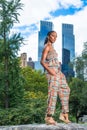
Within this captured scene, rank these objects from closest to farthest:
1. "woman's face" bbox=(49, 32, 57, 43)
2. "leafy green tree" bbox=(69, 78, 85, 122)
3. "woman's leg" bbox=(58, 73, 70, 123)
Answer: "woman's leg" bbox=(58, 73, 70, 123) < "woman's face" bbox=(49, 32, 57, 43) < "leafy green tree" bbox=(69, 78, 85, 122)

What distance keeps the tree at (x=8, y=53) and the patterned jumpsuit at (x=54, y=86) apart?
10090mm

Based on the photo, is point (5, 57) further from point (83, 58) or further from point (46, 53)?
point (83, 58)

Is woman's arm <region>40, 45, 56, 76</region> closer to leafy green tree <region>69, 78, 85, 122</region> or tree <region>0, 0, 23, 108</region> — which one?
tree <region>0, 0, 23, 108</region>

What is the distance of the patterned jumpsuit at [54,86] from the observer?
1210cm

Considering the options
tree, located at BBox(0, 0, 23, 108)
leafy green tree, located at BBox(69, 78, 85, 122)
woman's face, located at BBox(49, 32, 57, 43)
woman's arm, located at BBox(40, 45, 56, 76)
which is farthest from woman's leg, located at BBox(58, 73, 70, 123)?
leafy green tree, located at BBox(69, 78, 85, 122)

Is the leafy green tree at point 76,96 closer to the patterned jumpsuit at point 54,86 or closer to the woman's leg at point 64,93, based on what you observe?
the woman's leg at point 64,93

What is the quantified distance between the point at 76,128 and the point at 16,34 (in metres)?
12.0

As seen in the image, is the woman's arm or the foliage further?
the foliage

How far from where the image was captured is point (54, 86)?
12.1m

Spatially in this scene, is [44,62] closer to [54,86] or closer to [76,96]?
[54,86]

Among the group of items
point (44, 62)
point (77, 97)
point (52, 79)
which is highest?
point (44, 62)

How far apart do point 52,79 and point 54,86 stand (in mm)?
208

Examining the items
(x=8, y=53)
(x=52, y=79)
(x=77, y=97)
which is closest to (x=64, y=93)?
(x=52, y=79)

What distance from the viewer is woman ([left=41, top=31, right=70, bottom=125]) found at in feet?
39.7
